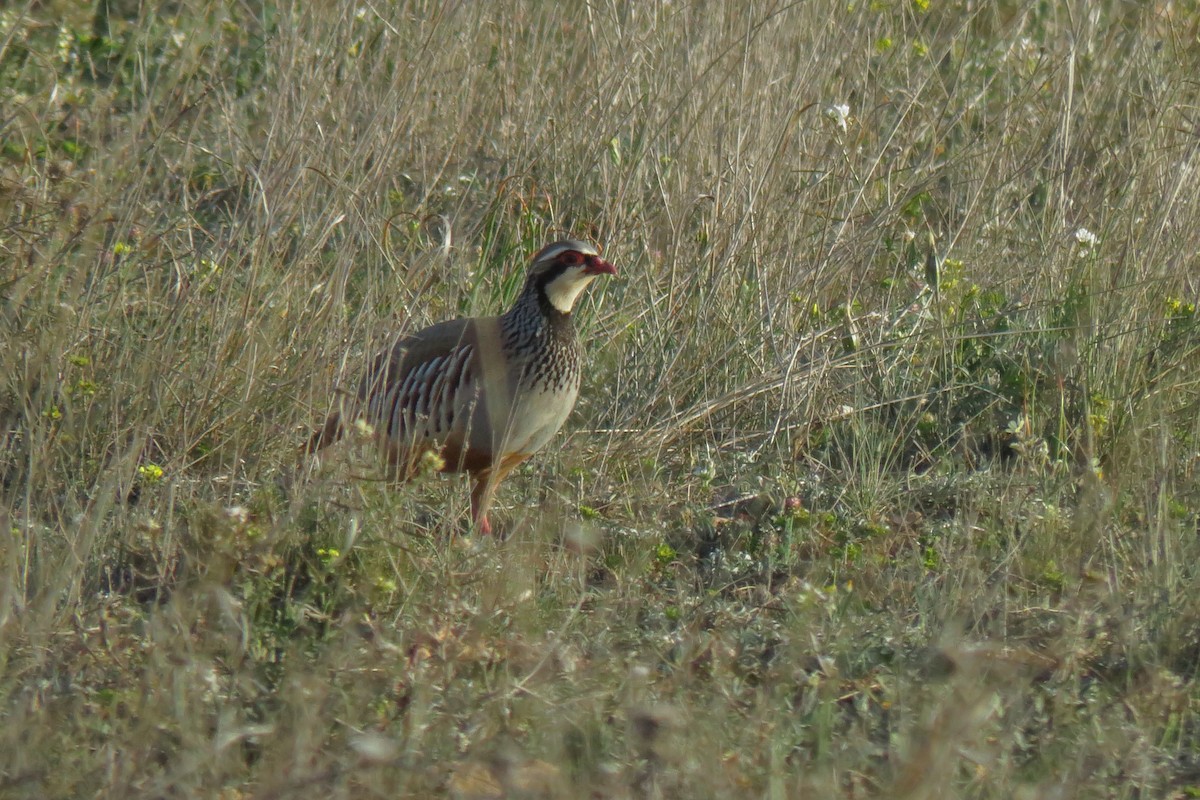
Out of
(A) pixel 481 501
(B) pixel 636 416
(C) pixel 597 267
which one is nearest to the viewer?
(A) pixel 481 501

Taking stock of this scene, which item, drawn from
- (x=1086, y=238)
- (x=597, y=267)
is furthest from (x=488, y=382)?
(x=1086, y=238)

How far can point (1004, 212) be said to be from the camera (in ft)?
17.5

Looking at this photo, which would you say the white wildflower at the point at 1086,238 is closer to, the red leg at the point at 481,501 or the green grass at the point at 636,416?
the green grass at the point at 636,416

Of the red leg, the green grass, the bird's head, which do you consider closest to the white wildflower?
the green grass

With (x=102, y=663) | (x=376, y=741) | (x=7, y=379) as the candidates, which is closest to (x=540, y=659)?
(x=376, y=741)

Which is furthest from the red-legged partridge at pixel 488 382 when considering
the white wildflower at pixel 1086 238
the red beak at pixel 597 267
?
the white wildflower at pixel 1086 238

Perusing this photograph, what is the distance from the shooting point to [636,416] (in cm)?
461

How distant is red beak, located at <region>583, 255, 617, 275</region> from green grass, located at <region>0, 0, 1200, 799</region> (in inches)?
15.9

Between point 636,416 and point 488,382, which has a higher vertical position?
point 488,382

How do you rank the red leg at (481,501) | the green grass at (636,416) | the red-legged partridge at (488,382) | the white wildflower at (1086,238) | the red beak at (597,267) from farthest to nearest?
1. the white wildflower at (1086,238)
2. the red beak at (597,267)
3. the red-legged partridge at (488,382)
4. the red leg at (481,501)
5. the green grass at (636,416)

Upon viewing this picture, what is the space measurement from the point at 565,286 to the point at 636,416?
0.47 m

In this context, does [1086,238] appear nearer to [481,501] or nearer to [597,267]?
[597,267]

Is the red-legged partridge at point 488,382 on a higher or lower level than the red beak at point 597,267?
lower

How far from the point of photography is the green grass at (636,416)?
273cm
